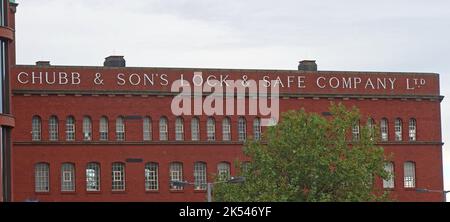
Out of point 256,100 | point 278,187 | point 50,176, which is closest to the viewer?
point 278,187

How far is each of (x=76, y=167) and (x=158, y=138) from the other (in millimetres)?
6538

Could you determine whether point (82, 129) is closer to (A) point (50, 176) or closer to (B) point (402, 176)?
(A) point (50, 176)

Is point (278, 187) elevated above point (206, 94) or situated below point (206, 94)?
below

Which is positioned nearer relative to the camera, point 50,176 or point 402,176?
point 50,176

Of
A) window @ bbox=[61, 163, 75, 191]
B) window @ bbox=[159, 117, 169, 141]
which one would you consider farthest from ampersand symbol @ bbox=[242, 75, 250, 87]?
window @ bbox=[61, 163, 75, 191]

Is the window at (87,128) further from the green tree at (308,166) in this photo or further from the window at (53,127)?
the green tree at (308,166)

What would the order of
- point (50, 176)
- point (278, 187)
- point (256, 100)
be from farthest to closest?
point (256, 100), point (50, 176), point (278, 187)

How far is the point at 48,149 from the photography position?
96.3 metres

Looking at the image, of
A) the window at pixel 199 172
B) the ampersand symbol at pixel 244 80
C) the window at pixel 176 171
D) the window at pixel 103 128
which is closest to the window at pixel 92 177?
the window at pixel 103 128

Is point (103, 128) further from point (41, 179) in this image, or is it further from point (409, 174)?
point (409, 174)

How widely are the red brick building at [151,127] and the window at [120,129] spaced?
0.09 m

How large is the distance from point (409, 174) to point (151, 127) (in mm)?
20940

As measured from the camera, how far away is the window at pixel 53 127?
96.3 meters

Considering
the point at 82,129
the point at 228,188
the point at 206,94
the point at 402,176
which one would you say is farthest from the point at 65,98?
the point at 402,176
